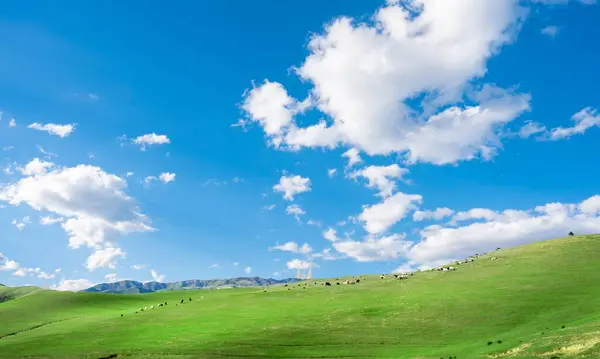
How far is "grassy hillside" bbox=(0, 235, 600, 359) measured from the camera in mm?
51469

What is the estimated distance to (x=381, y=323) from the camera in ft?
221

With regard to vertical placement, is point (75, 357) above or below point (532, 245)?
below

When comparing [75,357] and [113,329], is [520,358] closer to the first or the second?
[75,357]

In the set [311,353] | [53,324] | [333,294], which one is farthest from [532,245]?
[53,324]

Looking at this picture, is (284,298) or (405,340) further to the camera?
(284,298)

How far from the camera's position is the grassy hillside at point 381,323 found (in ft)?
169

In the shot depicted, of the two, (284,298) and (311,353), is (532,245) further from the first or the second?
(311,353)

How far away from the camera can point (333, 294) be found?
98.2m

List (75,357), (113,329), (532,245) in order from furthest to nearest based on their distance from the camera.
→ 1. (532,245)
2. (113,329)
3. (75,357)

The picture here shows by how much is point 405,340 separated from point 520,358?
73.5ft

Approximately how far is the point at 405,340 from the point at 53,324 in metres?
78.5

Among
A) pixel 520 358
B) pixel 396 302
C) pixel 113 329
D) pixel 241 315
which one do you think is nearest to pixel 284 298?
pixel 241 315

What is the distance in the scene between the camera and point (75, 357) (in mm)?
61438

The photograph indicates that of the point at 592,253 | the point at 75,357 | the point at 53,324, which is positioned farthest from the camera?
the point at 592,253
